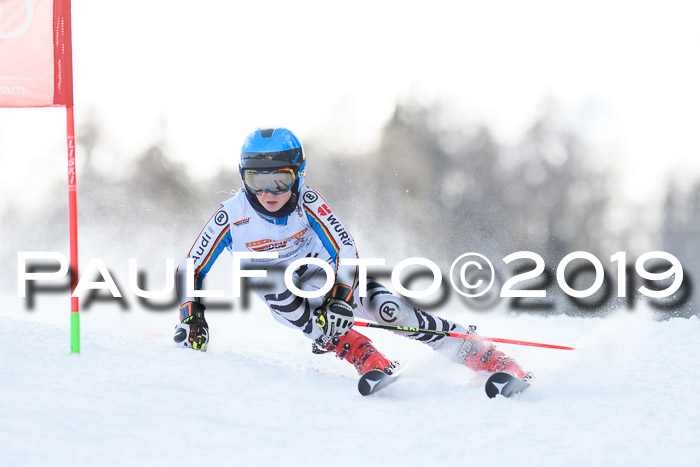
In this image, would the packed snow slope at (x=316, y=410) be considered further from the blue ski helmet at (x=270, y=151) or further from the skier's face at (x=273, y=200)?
the blue ski helmet at (x=270, y=151)

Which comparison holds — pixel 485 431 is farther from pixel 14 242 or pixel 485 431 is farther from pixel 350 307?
pixel 14 242

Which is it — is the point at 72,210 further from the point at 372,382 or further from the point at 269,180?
the point at 372,382

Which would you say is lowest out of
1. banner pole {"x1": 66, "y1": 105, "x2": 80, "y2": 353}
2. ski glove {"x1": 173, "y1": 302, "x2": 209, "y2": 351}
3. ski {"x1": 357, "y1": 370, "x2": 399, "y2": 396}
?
ski {"x1": 357, "y1": 370, "x2": 399, "y2": 396}

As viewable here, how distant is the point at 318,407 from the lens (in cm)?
356

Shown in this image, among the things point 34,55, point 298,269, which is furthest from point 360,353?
point 34,55

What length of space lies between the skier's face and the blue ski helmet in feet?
0.53

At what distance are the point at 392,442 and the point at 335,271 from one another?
189cm

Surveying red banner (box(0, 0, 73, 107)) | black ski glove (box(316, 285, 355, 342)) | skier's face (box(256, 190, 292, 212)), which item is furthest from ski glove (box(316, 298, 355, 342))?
red banner (box(0, 0, 73, 107))

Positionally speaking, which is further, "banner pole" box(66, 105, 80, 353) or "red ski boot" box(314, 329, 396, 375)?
"red ski boot" box(314, 329, 396, 375)

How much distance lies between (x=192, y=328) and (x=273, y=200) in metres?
0.96

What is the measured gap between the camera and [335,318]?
14.2ft

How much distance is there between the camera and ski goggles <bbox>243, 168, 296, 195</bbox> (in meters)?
4.41

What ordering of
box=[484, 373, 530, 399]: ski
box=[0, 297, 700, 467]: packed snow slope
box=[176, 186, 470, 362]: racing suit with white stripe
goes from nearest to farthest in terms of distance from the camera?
box=[0, 297, 700, 467]: packed snow slope → box=[484, 373, 530, 399]: ski → box=[176, 186, 470, 362]: racing suit with white stripe

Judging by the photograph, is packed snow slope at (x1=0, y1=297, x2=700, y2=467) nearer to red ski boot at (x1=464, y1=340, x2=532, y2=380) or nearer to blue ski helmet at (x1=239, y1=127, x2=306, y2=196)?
red ski boot at (x1=464, y1=340, x2=532, y2=380)
